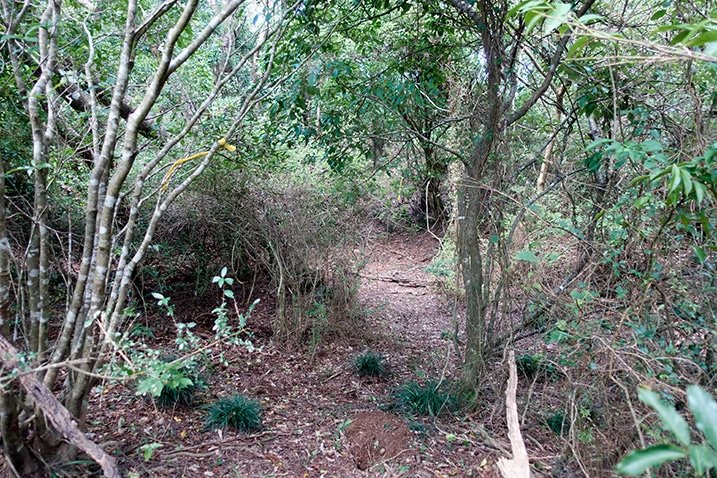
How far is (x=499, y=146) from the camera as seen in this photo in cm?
312

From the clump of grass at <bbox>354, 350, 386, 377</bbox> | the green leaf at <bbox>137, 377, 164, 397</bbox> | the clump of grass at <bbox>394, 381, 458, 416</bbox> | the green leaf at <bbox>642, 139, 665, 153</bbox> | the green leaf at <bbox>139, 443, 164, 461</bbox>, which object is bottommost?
the clump of grass at <bbox>354, 350, 386, 377</bbox>

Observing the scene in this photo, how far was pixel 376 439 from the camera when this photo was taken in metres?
3.10

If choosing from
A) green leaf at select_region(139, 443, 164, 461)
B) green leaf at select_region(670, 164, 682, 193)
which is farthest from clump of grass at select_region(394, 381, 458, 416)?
green leaf at select_region(670, 164, 682, 193)

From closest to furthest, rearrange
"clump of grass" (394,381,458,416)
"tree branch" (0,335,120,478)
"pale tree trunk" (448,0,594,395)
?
1. "tree branch" (0,335,120,478)
2. "pale tree trunk" (448,0,594,395)
3. "clump of grass" (394,381,458,416)

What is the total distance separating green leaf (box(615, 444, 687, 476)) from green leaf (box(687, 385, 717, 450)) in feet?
0.20

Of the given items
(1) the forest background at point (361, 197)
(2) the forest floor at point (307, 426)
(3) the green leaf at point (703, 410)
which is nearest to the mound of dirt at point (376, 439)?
(2) the forest floor at point (307, 426)

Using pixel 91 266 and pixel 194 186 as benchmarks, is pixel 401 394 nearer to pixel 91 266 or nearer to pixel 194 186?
pixel 91 266

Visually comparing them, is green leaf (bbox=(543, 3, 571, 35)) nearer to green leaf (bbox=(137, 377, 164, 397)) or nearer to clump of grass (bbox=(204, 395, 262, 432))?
green leaf (bbox=(137, 377, 164, 397))

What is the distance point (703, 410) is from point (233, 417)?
2.99 meters

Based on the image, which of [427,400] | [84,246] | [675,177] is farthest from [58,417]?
[427,400]

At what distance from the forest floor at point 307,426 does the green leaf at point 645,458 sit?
2259mm

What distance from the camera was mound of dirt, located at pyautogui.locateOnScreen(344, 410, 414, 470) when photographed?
294cm

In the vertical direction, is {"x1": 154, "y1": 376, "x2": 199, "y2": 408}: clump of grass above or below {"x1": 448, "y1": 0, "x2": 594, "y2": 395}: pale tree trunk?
below

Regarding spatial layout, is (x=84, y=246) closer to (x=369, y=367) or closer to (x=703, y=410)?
(x=703, y=410)
